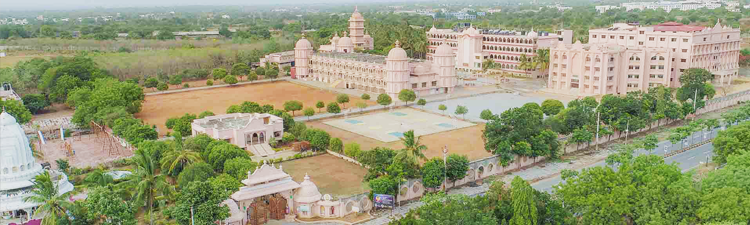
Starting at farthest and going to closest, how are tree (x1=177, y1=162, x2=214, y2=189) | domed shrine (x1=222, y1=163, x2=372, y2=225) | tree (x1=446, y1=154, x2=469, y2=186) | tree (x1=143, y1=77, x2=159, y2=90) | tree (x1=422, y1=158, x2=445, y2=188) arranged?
tree (x1=143, y1=77, x2=159, y2=90)
tree (x1=446, y1=154, x2=469, y2=186)
tree (x1=422, y1=158, x2=445, y2=188)
tree (x1=177, y1=162, x2=214, y2=189)
domed shrine (x1=222, y1=163, x2=372, y2=225)

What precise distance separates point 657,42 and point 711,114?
57.6 ft

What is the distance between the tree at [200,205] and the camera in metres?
27.0

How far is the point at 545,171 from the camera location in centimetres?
3941

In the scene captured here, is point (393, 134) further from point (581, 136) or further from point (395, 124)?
point (581, 136)

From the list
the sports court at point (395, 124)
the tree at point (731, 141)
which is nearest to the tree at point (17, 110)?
the sports court at point (395, 124)

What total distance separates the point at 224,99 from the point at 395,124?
24.9m

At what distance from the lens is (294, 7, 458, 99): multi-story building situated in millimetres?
69375

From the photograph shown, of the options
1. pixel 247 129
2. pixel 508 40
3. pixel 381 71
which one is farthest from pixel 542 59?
pixel 247 129

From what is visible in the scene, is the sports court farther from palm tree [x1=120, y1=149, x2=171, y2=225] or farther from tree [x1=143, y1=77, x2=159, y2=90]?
tree [x1=143, y1=77, x2=159, y2=90]

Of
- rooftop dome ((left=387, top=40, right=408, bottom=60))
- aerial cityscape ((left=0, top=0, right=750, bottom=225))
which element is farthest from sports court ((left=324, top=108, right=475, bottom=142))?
rooftop dome ((left=387, top=40, right=408, bottom=60))

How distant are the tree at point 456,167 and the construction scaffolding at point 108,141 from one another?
25142 millimetres

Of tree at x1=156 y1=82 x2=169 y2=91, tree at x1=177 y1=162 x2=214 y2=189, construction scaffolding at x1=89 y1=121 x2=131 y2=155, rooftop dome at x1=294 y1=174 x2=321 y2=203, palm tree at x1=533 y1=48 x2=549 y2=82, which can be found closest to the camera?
rooftop dome at x1=294 y1=174 x2=321 y2=203

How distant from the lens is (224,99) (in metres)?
71.4

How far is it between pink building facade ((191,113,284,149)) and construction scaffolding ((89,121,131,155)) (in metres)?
5.47
